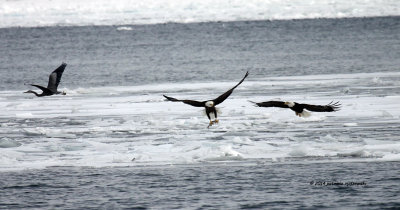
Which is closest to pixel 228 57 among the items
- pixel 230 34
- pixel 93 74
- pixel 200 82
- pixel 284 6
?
pixel 93 74

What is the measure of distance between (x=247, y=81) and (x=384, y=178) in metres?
13.5

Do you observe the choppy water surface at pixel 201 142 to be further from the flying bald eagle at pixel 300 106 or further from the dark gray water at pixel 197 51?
the flying bald eagle at pixel 300 106

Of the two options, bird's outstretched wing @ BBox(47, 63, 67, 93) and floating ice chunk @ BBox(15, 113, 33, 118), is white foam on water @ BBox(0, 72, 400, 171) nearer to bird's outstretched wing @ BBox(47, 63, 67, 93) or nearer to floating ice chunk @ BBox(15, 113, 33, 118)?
floating ice chunk @ BBox(15, 113, 33, 118)

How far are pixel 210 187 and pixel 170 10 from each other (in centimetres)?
6507

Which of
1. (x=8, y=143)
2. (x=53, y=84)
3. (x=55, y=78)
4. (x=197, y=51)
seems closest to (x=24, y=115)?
(x=53, y=84)

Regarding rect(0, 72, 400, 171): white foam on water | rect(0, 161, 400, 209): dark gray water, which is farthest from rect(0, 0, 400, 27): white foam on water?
rect(0, 161, 400, 209): dark gray water

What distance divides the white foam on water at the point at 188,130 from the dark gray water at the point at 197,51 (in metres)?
6.33

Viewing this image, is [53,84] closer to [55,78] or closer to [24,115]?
[55,78]

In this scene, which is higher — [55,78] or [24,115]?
[55,78]

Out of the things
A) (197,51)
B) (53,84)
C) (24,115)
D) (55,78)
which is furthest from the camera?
(197,51)

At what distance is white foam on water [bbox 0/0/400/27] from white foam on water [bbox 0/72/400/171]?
4921cm

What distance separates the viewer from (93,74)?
97.3ft

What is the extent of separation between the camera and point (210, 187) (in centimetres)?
985

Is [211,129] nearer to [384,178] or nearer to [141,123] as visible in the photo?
[141,123]
